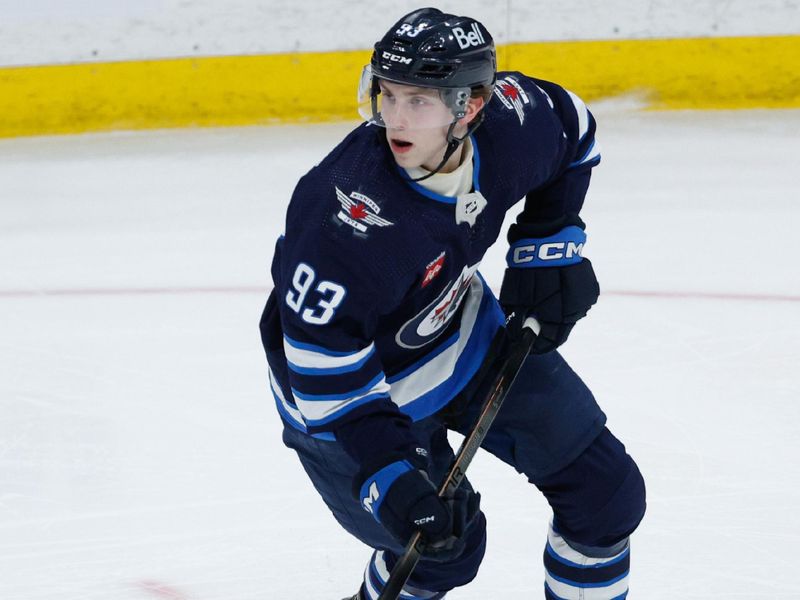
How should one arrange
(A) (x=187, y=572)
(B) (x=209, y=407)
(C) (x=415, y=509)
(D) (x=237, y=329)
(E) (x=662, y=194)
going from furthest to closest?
(E) (x=662, y=194)
(D) (x=237, y=329)
(B) (x=209, y=407)
(A) (x=187, y=572)
(C) (x=415, y=509)

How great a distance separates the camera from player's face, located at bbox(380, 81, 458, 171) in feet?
5.54

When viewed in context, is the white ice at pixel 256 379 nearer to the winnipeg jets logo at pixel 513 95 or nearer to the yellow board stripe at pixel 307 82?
the yellow board stripe at pixel 307 82

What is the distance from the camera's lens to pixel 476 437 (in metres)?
Answer: 1.88

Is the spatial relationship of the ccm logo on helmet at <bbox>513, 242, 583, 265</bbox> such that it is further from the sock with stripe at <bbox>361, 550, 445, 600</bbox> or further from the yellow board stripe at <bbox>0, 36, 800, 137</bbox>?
the yellow board stripe at <bbox>0, 36, 800, 137</bbox>

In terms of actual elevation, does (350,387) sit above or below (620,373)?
above

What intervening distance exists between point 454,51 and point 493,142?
21 centimetres

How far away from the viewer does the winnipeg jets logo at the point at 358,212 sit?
164 centimetres

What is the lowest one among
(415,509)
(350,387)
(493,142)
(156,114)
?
(156,114)

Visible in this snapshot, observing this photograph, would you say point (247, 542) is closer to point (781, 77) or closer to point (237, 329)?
point (237, 329)

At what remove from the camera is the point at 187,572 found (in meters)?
2.47

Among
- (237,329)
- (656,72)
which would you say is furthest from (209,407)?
(656,72)

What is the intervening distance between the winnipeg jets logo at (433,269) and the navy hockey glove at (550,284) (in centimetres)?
37

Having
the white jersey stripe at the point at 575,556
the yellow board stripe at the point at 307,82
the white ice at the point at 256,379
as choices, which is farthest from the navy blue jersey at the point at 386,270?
the yellow board stripe at the point at 307,82

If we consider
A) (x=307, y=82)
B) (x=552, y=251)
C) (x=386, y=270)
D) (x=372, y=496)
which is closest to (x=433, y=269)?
(x=386, y=270)
